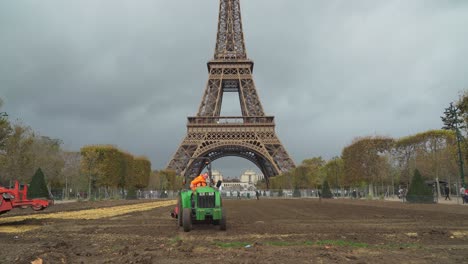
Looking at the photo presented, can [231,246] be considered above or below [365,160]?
below

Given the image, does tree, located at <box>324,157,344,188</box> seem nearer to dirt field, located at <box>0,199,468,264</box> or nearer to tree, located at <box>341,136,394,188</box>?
tree, located at <box>341,136,394,188</box>

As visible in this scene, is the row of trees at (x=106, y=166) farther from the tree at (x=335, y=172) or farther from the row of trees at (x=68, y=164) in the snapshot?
the tree at (x=335, y=172)

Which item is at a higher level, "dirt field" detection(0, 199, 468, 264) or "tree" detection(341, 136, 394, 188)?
"tree" detection(341, 136, 394, 188)

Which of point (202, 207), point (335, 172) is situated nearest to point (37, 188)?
point (202, 207)

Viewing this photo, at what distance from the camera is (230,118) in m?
63.3

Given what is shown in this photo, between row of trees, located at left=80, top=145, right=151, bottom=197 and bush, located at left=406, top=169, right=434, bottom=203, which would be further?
row of trees, located at left=80, top=145, right=151, bottom=197

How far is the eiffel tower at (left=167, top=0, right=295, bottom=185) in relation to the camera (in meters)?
59.1

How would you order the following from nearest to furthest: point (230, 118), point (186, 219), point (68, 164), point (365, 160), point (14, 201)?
point (186, 219) < point (14, 201) < point (365, 160) < point (68, 164) < point (230, 118)

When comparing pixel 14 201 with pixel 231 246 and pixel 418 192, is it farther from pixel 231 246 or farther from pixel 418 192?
pixel 418 192

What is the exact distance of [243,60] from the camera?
6456cm

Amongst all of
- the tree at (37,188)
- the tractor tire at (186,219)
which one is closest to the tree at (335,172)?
the tree at (37,188)

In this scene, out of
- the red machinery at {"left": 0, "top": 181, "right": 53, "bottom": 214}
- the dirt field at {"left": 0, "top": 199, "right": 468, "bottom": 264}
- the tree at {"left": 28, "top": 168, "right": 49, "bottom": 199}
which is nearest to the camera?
the dirt field at {"left": 0, "top": 199, "right": 468, "bottom": 264}

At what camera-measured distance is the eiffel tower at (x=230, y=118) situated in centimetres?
5906

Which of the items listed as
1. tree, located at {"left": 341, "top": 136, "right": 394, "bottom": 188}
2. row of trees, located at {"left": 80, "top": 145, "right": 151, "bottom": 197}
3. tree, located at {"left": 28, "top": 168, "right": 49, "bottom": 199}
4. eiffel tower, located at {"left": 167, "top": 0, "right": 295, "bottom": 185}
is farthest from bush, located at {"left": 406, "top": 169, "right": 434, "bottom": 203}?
tree, located at {"left": 28, "top": 168, "right": 49, "bottom": 199}
